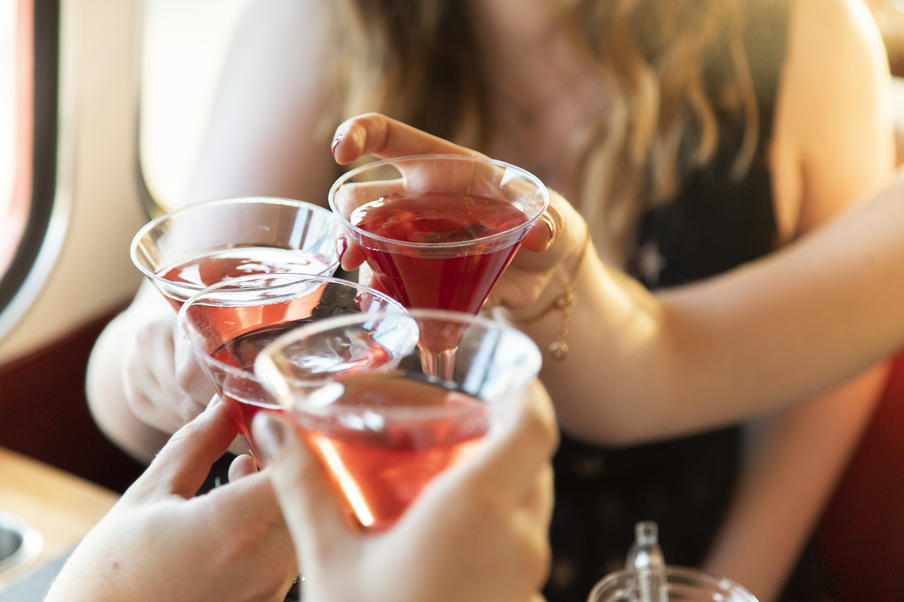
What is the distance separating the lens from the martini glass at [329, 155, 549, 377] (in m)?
0.84

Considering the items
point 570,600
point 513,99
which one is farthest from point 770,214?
point 570,600

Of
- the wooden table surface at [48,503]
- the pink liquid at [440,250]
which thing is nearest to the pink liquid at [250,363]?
the pink liquid at [440,250]

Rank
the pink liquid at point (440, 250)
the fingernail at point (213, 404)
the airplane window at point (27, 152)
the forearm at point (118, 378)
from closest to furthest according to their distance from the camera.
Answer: the fingernail at point (213, 404) < the pink liquid at point (440, 250) < the forearm at point (118, 378) < the airplane window at point (27, 152)

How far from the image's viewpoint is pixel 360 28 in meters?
1.63

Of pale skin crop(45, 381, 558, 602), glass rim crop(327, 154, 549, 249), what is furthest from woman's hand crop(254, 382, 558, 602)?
glass rim crop(327, 154, 549, 249)

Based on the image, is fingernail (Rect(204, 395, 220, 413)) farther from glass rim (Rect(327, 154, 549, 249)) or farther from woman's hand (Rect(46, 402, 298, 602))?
glass rim (Rect(327, 154, 549, 249))

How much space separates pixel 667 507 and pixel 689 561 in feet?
0.49

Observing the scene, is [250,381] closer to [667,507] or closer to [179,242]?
[179,242]

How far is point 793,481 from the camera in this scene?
5.53ft

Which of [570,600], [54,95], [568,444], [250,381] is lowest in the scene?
[570,600]

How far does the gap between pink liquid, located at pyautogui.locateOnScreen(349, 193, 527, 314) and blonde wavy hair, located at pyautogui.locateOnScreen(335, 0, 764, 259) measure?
2.40 ft

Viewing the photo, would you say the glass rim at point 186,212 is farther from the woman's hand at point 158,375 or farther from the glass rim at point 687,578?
the glass rim at point 687,578

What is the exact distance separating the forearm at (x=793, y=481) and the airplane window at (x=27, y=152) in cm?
160

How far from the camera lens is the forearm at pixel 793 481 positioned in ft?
5.50
